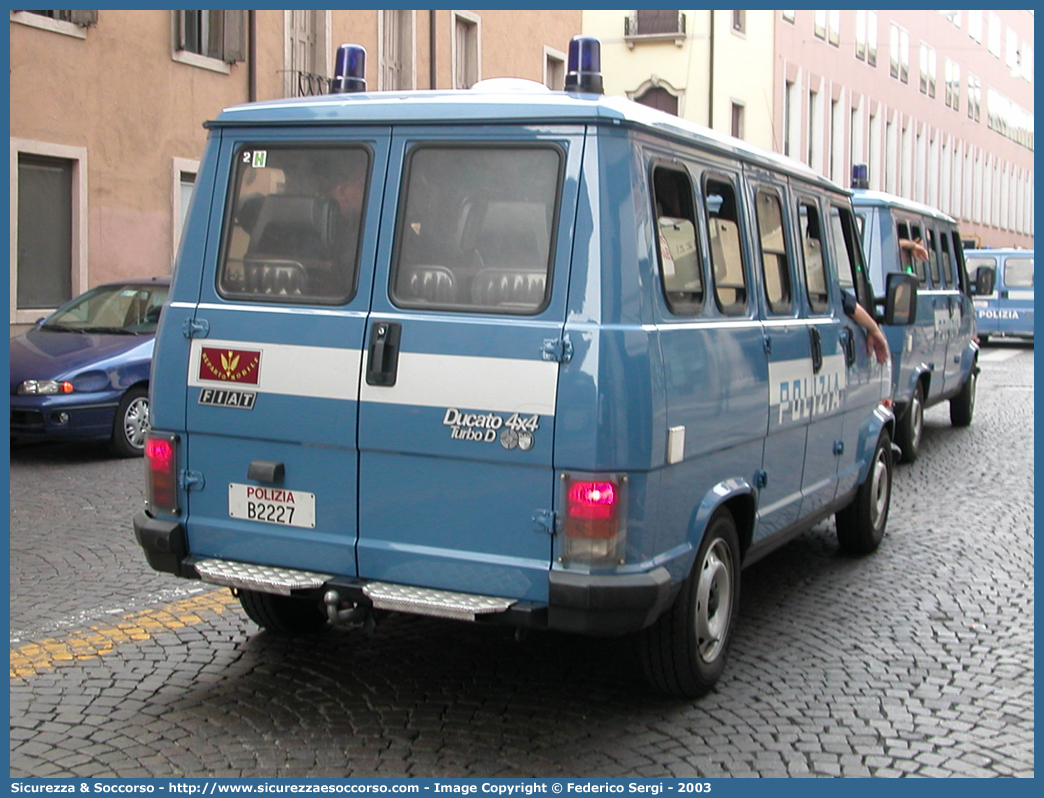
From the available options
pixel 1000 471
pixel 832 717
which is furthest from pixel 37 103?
pixel 832 717

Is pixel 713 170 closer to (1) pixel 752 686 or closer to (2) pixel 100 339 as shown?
(1) pixel 752 686

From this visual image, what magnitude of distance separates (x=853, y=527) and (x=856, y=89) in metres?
42.0

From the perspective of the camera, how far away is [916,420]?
12227 millimetres

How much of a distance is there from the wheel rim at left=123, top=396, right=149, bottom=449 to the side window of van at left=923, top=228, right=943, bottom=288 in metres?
7.27

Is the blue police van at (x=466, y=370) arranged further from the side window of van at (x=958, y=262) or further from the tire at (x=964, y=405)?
the tire at (x=964, y=405)

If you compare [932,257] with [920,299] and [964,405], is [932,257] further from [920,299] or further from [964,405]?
[964,405]

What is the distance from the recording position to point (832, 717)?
5.09 metres

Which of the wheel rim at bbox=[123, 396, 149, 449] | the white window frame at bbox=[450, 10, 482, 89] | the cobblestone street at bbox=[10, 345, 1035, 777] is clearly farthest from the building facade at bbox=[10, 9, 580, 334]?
the cobblestone street at bbox=[10, 345, 1035, 777]

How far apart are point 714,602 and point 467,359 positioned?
5.00 feet

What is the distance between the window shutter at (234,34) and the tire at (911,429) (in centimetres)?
1159

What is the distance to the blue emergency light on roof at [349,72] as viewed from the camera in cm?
562

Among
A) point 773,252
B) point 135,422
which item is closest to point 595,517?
point 773,252

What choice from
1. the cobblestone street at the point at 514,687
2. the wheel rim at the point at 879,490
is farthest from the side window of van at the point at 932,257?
the cobblestone street at the point at 514,687

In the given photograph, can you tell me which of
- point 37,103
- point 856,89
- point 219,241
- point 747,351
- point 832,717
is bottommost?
point 832,717
